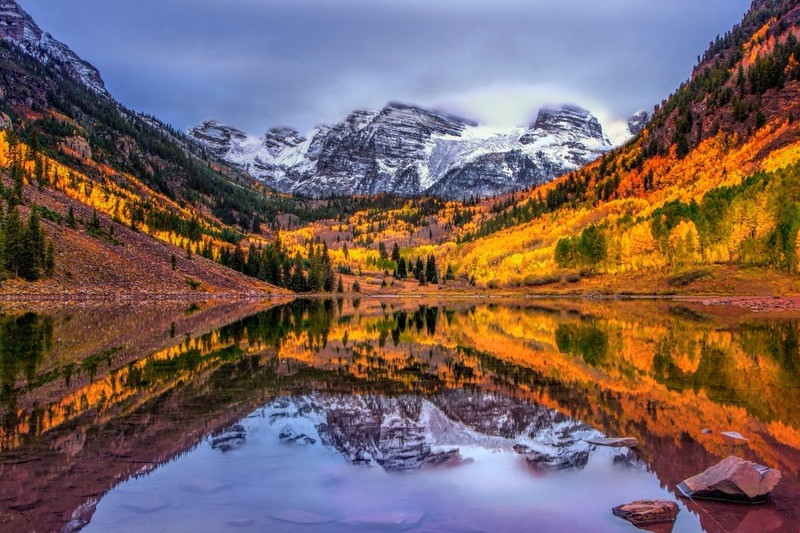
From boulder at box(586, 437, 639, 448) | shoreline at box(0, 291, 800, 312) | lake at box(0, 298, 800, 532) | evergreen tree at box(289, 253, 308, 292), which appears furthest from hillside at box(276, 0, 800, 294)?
boulder at box(586, 437, 639, 448)

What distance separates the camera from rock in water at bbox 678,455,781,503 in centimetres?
1032

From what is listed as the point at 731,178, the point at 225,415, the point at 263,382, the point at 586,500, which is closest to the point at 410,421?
the point at 225,415

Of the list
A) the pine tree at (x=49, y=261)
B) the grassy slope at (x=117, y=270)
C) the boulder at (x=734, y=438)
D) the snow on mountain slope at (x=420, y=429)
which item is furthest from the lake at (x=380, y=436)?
the pine tree at (x=49, y=261)

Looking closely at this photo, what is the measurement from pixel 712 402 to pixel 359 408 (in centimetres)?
1175

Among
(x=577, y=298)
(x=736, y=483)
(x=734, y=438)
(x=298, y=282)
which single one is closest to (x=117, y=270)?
(x=298, y=282)

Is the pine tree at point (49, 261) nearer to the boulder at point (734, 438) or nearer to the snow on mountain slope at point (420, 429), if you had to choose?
the snow on mountain slope at point (420, 429)

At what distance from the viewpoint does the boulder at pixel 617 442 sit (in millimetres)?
14344

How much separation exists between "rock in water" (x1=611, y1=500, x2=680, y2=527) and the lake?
0.21 m

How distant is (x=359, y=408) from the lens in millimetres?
19250

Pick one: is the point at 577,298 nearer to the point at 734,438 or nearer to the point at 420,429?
the point at 734,438

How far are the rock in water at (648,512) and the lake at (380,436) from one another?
0.21 metres

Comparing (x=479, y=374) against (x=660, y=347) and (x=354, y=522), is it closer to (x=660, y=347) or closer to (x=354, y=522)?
(x=660, y=347)

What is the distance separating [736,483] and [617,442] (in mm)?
4215

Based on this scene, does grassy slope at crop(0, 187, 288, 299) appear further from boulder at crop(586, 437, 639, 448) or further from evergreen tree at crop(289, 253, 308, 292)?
boulder at crop(586, 437, 639, 448)
